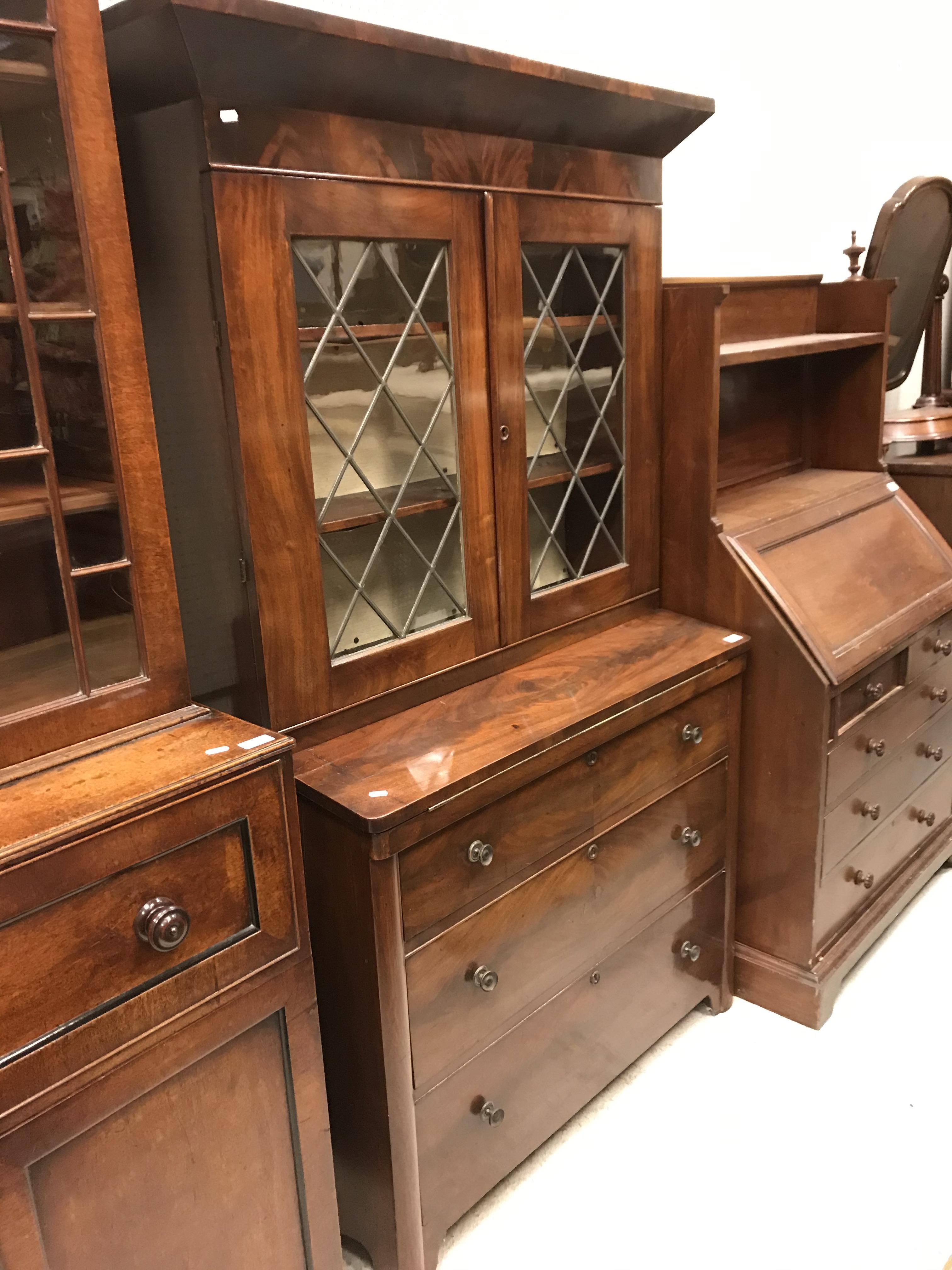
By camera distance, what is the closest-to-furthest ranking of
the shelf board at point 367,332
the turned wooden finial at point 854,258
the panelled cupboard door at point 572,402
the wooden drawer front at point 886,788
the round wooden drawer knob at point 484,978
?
1. the shelf board at point 367,332
2. the round wooden drawer knob at point 484,978
3. the panelled cupboard door at point 572,402
4. the wooden drawer front at point 886,788
5. the turned wooden finial at point 854,258

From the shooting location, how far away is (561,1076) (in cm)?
171

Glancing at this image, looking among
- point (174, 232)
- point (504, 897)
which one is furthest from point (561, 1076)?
point (174, 232)

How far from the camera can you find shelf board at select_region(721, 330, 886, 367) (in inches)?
76.1

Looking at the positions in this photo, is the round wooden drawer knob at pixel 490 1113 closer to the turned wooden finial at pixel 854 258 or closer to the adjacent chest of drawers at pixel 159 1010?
the adjacent chest of drawers at pixel 159 1010

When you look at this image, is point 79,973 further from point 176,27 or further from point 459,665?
point 176,27

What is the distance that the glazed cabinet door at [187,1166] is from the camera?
100cm

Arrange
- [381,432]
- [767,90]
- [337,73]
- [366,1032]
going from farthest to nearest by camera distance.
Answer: [767,90] < [381,432] < [366,1032] < [337,73]

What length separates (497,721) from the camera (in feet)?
5.08

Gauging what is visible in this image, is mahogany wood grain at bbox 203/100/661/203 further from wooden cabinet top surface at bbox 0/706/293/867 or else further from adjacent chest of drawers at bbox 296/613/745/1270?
adjacent chest of drawers at bbox 296/613/745/1270

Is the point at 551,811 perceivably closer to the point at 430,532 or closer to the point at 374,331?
the point at 430,532

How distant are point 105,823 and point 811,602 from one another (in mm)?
1419

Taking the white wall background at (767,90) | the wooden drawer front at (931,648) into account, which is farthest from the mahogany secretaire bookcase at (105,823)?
the wooden drawer front at (931,648)

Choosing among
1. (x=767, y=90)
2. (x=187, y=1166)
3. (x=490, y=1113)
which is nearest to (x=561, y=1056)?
(x=490, y=1113)

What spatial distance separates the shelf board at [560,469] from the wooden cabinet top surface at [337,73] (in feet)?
1.70
